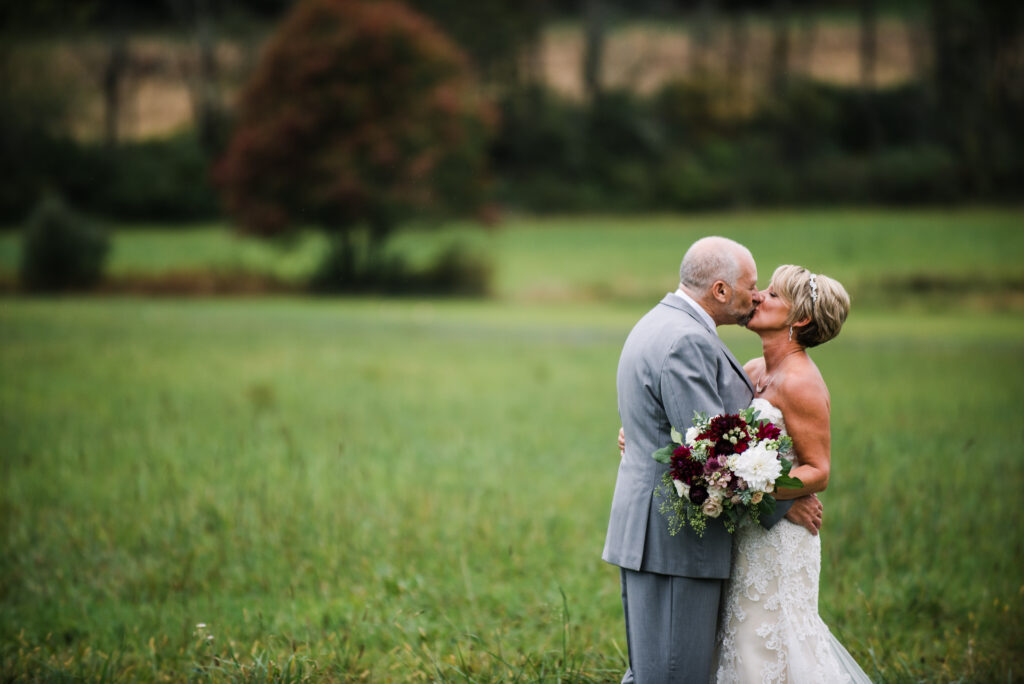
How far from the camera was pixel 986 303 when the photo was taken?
29031 millimetres

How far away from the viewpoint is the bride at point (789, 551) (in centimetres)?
408

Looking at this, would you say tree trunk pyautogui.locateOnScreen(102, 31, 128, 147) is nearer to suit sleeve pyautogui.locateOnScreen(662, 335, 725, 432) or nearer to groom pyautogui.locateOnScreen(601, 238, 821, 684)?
groom pyautogui.locateOnScreen(601, 238, 821, 684)

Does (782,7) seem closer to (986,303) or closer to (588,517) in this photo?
(986,303)

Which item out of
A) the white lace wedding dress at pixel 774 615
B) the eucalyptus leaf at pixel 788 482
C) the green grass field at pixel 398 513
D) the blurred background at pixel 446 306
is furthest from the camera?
the blurred background at pixel 446 306

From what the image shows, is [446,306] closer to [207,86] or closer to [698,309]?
[207,86]

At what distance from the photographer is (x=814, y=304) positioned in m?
4.12

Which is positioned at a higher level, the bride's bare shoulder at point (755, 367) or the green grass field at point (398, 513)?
the bride's bare shoulder at point (755, 367)

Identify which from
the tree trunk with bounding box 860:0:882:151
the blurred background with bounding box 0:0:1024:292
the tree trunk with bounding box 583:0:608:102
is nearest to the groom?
the blurred background with bounding box 0:0:1024:292

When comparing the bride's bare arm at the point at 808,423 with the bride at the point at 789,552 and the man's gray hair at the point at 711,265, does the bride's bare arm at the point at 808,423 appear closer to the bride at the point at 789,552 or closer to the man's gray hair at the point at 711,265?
the bride at the point at 789,552

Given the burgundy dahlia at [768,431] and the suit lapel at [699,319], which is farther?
the suit lapel at [699,319]

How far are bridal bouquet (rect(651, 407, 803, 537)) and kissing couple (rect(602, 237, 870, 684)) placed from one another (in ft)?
0.51

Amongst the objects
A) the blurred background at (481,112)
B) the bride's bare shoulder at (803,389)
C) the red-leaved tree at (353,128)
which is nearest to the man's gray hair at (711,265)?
the bride's bare shoulder at (803,389)

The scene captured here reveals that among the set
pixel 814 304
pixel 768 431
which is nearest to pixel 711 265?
pixel 814 304

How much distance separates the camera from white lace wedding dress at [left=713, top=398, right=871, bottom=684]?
4094 millimetres
